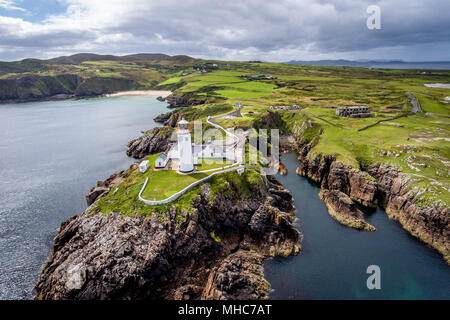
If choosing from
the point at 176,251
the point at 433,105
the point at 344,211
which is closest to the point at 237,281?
the point at 176,251

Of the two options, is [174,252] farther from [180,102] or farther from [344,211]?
[180,102]

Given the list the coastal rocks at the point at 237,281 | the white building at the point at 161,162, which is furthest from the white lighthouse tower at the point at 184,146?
the coastal rocks at the point at 237,281

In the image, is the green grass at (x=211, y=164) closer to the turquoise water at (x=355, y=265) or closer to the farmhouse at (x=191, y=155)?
the farmhouse at (x=191, y=155)

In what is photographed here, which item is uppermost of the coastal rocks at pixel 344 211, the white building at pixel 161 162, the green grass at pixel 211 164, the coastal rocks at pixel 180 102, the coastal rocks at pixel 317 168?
the coastal rocks at pixel 180 102

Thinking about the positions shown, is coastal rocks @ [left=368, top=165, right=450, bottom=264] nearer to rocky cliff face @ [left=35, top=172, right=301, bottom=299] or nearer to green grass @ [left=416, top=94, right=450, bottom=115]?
rocky cliff face @ [left=35, top=172, right=301, bottom=299]

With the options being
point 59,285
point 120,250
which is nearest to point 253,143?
point 120,250
